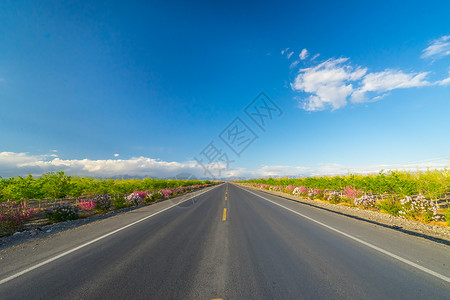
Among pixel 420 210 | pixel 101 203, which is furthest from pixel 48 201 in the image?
pixel 420 210

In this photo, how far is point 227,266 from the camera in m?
3.57

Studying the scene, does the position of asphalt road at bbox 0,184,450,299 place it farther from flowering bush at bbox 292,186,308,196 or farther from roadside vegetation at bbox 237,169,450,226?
flowering bush at bbox 292,186,308,196

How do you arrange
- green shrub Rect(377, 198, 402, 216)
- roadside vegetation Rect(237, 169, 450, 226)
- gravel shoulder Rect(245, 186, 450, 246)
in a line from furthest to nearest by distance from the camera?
green shrub Rect(377, 198, 402, 216) < roadside vegetation Rect(237, 169, 450, 226) < gravel shoulder Rect(245, 186, 450, 246)

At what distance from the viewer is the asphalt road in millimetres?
2707

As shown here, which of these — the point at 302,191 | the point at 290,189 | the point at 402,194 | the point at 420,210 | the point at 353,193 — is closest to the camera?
the point at 420,210

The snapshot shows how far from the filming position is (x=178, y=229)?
21.6 ft

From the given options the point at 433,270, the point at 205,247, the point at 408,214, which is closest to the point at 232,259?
the point at 205,247

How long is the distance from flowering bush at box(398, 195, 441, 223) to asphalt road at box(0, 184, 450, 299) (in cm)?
578

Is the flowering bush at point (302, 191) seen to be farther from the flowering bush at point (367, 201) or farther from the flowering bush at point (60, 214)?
the flowering bush at point (60, 214)

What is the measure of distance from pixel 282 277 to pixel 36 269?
497 centimetres

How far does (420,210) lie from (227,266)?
12114mm

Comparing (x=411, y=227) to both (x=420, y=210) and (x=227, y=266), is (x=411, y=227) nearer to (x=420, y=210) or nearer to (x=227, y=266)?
(x=420, y=210)

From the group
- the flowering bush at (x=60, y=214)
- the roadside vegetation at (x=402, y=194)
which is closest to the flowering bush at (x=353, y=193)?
the roadside vegetation at (x=402, y=194)

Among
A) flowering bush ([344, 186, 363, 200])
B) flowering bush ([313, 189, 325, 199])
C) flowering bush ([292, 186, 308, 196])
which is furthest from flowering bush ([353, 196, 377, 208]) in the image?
flowering bush ([292, 186, 308, 196])
